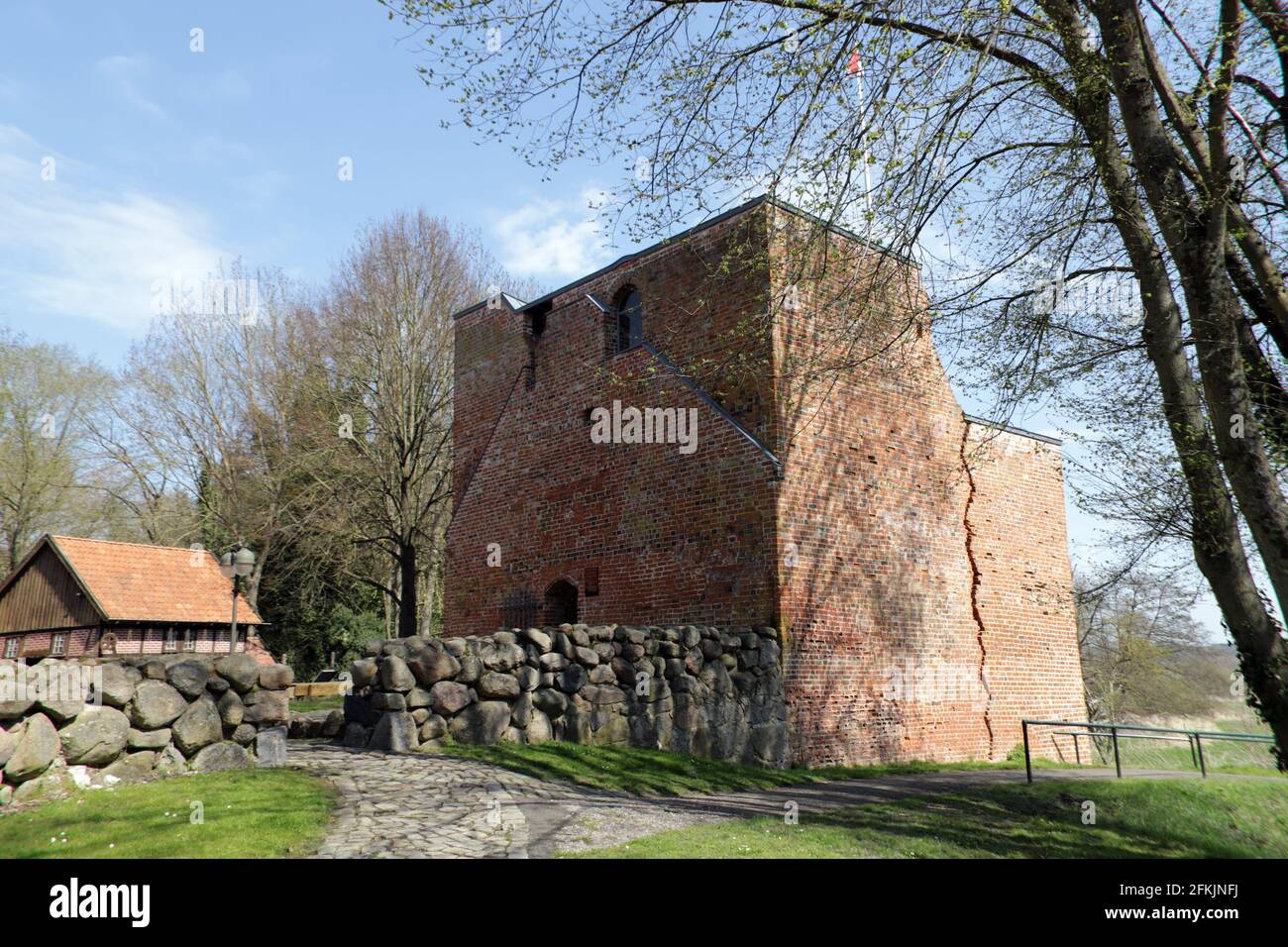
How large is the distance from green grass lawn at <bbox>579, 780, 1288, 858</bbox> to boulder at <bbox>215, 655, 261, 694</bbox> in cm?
393

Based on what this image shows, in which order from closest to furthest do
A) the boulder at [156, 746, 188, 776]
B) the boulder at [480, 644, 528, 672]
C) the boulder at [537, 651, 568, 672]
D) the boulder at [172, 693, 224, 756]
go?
1. the boulder at [156, 746, 188, 776]
2. the boulder at [172, 693, 224, 756]
3. the boulder at [480, 644, 528, 672]
4. the boulder at [537, 651, 568, 672]

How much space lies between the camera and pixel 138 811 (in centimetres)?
561

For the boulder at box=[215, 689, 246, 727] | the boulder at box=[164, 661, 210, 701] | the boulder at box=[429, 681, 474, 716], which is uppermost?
the boulder at box=[164, 661, 210, 701]

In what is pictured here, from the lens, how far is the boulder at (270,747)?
753 cm

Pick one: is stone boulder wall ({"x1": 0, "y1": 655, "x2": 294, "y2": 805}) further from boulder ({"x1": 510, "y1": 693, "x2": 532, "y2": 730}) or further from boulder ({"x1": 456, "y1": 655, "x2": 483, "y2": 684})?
boulder ({"x1": 510, "y1": 693, "x2": 532, "y2": 730})

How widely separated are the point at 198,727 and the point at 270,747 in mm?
734

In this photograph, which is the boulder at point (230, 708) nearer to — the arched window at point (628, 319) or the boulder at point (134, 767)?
the boulder at point (134, 767)

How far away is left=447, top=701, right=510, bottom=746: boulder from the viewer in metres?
9.46

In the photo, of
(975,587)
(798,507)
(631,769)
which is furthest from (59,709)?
(975,587)

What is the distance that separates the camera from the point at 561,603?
49.2 feet

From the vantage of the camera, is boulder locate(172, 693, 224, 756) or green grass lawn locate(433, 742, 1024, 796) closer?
boulder locate(172, 693, 224, 756)

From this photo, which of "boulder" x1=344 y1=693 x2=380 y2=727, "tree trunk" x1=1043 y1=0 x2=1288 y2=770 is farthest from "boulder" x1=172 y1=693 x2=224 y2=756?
"tree trunk" x1=1043 y1=0 x2=1288 y2=770
